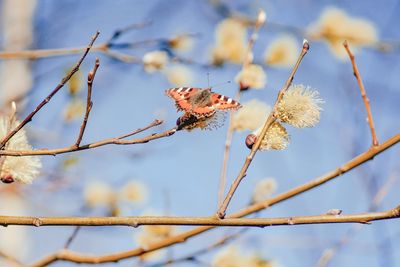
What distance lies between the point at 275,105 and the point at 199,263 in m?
0.46

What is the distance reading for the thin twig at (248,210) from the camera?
798mm

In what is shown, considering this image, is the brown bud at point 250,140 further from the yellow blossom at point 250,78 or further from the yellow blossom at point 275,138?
the yellow blossom at point 250,78

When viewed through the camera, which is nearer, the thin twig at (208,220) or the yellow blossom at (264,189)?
the thin twig at (208,220)

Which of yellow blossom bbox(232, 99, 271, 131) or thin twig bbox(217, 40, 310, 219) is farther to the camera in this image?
yellow blossom bbox(232, 99, 271, 131)

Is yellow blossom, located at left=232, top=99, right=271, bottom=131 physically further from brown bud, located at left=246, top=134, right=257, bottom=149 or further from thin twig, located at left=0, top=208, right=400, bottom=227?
thin twig, located at left=0, top=208, right=400, bottom=227

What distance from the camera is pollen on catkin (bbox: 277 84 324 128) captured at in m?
Answer: 0.88

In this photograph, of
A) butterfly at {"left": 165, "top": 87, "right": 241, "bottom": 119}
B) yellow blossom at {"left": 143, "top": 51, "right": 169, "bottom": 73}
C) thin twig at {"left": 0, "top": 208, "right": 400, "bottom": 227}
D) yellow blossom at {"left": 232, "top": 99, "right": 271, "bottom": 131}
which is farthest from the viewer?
yellow blossom at {"left": 143, "top": 51, "right": 169, "bottom": 73}

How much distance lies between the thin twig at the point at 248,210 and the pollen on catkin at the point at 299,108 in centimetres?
12

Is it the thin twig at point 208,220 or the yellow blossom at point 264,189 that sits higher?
the yellow blossom at point 264,189

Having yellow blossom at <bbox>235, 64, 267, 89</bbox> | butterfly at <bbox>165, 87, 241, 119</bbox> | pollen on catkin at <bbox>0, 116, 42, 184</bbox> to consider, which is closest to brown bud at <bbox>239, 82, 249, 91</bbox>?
yellow blossom at <bbox>235, 64, 267, 89</bbox>

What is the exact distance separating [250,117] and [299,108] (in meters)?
0.16

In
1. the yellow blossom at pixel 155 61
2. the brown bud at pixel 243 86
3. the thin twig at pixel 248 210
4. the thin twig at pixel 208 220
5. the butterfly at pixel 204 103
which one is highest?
the yellow blossom at pixel 155 61

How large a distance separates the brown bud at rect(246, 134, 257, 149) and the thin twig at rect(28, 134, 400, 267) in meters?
0.09

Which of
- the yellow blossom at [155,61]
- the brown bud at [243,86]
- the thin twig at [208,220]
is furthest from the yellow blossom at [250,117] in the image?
the yellow blossom at [155,61]
